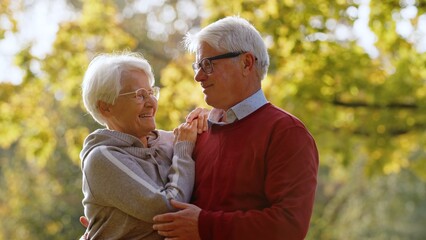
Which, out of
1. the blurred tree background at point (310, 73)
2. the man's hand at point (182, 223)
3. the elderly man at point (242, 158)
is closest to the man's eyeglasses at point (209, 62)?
the elderly man at point (242, 158)

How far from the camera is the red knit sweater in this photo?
3004 mm

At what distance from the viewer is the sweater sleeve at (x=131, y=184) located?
308cm

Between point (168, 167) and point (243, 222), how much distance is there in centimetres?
41

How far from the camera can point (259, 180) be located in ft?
10.2

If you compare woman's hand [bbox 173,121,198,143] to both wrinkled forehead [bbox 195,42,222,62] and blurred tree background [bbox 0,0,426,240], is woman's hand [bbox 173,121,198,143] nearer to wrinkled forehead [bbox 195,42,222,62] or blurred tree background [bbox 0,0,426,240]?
wrinkled forehead [bbox 195,42,222,62]

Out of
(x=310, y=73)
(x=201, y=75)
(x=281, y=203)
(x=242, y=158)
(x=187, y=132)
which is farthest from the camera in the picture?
(x=310, y=73)

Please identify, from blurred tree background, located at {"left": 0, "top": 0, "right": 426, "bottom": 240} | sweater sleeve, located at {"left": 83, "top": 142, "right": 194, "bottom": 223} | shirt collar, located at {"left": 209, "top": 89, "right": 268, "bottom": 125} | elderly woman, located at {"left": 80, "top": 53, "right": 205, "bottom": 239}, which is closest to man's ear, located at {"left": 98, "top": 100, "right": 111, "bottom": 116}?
elderly woman, located at {"left": 80, "top": 53, "right": 205, "bottom": 239}

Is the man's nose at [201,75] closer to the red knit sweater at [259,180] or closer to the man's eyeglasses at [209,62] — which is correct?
the man's eyeglasses at [209,62]

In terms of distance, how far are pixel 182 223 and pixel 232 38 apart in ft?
2.17

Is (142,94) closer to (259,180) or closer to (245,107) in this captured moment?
(245,107)

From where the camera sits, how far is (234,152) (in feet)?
10.4

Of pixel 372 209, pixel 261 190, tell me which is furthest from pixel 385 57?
pixel 261 190

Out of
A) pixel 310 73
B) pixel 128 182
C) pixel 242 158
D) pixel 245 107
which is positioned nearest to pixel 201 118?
pixel 245 107

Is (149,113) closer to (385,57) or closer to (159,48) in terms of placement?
(385,57)
